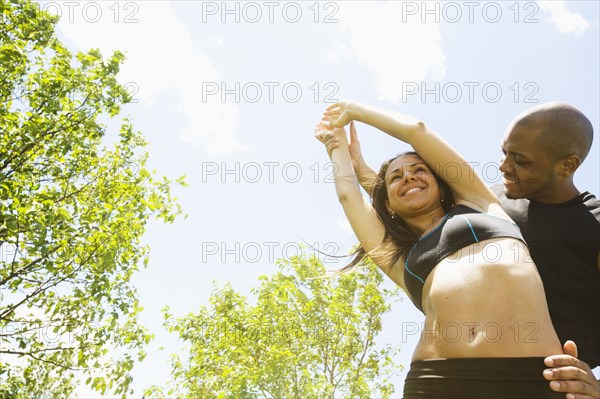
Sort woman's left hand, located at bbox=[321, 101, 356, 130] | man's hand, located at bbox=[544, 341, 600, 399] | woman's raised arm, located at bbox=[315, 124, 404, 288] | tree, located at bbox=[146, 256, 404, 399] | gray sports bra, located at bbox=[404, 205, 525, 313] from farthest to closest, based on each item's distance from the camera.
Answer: tree, located at bbox=[146, 256, 404, 399] < woman's left hand, located at bbox=[321, 101, 356, 130] < woman's raised arm, located at bbox=[315, 124, 404, 288] < gray sports bra, located at bbox=[404, 205, 525, 313] < man's hand, located at bbox=[544, 341, 600, 399]

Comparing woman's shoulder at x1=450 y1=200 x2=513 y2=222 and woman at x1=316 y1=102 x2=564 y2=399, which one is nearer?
woman at x1=316 y1=102 x2=564 y2=399

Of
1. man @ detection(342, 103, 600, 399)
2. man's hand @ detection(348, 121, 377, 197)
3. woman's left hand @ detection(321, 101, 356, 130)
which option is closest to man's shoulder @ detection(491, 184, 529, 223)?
man @ detection(342, 103, 600, 399)

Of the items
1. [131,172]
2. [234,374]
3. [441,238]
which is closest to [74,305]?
[131,172]

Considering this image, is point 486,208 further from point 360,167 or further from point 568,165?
point 360,167

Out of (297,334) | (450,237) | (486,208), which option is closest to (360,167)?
(486,208)

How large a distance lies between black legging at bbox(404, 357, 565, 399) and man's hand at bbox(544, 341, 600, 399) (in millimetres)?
32

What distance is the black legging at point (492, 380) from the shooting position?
204 centimetres

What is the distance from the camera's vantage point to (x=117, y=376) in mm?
7258

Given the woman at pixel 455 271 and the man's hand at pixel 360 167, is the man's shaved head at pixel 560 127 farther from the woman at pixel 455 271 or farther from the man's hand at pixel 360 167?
the man's hand at pixel 360 167

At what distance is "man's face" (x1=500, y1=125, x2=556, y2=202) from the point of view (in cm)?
260

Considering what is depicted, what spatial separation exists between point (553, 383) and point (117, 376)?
6631 millimetres

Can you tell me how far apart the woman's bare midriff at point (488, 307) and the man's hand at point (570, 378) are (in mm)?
61

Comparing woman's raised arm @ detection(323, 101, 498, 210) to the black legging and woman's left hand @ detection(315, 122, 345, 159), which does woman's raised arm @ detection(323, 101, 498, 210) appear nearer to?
woman's left hand @ detection(315, 122, 345, 159)

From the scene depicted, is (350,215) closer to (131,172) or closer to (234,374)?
(131,172)
